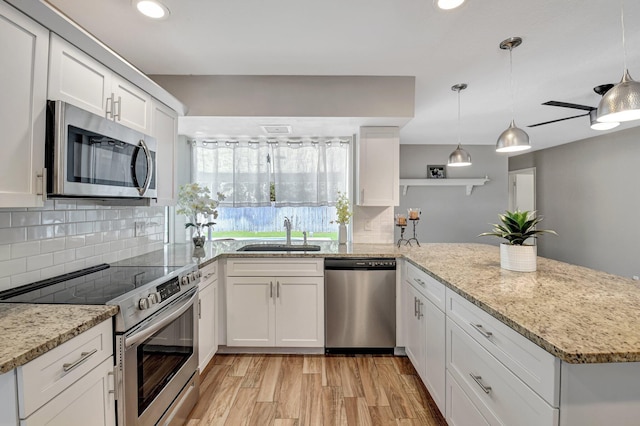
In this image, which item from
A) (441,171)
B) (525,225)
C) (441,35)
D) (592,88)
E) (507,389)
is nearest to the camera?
(507,389)

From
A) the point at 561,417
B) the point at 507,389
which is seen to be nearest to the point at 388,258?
the point at 507,389

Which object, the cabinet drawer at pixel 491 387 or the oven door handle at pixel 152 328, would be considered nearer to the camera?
the cabinet drawer at pixel 491 387

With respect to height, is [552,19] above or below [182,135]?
above

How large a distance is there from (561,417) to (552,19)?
2.18 metres

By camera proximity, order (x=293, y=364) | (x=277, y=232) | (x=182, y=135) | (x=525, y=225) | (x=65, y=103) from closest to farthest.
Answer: (x=65, y=103) < (x=525, y=225) < (x=293, y=364) < (x=182, y=135) < (x=277, y=232)

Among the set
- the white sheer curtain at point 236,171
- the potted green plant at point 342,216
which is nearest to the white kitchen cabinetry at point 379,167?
the potted green plant at point 342,216

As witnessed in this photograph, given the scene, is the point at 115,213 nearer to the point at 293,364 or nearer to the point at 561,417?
the point at 293,364

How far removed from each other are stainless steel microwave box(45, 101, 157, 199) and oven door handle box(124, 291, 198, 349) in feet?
2.26

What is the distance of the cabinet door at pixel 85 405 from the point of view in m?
0.97

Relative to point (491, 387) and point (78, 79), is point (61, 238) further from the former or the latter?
point (491, 387)

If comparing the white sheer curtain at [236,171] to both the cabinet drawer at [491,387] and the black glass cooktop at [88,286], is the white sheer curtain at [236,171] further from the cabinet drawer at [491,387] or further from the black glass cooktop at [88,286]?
the cabinet drawer at [491,387]

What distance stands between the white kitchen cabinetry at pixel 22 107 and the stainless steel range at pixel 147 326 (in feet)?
1.60

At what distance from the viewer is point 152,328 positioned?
1.48 m

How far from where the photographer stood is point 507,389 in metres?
1.18
